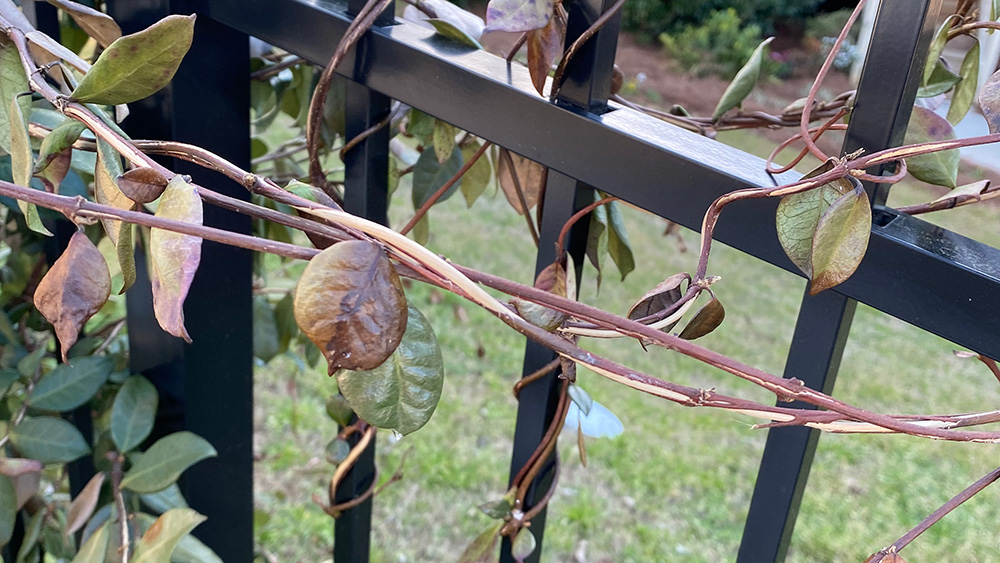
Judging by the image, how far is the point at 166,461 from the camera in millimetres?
774

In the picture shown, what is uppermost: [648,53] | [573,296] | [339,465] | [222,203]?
[222,203]

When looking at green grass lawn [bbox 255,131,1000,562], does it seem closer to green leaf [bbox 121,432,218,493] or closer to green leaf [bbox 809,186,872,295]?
green leaf [bbox 121,432,218,493]

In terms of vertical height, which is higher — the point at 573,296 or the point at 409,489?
the point at 573,296

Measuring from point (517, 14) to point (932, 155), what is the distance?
0.27 meters

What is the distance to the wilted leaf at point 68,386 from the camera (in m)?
0.84

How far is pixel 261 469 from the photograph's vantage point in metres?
2.16

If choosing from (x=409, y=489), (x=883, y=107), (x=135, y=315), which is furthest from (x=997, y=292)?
(x=409, y=489)

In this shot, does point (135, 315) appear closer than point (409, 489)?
Yes

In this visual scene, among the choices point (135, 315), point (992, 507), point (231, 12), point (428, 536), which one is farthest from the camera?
point (992, 507)

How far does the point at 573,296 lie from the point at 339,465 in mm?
443

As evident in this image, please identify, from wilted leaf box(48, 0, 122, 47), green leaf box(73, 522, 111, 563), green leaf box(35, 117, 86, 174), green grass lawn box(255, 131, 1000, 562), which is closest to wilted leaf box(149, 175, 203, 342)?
green leaf box(35, 117, 86, 174)

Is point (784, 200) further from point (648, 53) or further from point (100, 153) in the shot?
point (648, 53)

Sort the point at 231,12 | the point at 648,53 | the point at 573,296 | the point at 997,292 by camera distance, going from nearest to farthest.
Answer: the point at 997,292 < the point at 573,296 < the point at 231,12 < the point at 648,53

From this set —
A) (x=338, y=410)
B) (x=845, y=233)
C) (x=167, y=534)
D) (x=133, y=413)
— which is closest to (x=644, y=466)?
(x=338, y=410)
